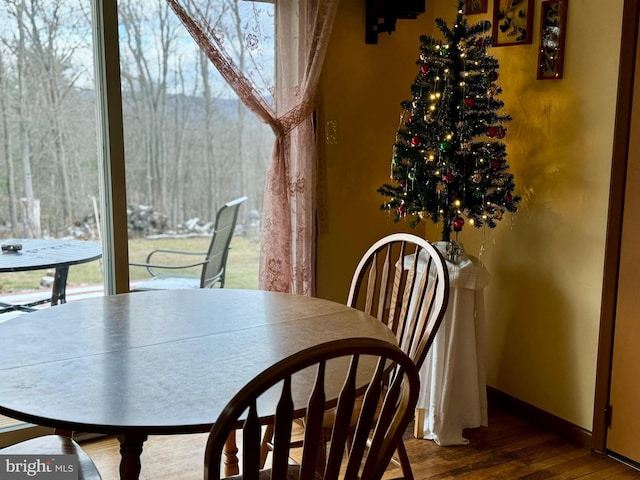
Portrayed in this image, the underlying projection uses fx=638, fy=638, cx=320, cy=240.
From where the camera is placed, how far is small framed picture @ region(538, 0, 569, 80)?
2699 mm

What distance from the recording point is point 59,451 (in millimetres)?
1696

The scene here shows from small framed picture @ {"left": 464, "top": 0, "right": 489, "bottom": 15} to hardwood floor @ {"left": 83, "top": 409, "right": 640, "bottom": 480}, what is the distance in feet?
6.51

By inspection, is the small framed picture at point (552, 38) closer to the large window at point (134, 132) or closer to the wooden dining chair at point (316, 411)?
the large window at point (134, 132)

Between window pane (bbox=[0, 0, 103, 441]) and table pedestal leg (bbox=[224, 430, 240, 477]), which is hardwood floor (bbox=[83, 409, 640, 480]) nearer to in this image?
table pedestal leg (bbox=[224, 430, 240, 477])

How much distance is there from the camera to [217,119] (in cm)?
320

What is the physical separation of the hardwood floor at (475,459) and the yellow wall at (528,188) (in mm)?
188

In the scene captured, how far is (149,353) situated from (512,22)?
2212 millimetres

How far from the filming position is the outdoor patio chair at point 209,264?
3.24m

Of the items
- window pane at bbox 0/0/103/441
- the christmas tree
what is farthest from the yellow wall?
window pane at bbox 0/0/103/441

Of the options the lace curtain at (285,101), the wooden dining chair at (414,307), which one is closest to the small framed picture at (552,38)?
the lace curtain at (285,101)

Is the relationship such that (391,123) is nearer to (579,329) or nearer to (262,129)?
(262,129)

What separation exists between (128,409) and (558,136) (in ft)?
7.17

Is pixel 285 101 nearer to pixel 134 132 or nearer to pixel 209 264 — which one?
pixel 134 132

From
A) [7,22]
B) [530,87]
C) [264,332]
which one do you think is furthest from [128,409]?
[530,87]
